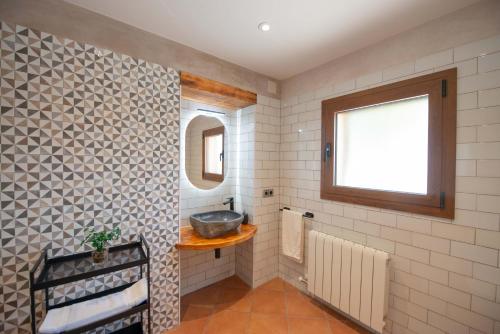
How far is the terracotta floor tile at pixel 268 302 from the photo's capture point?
201 cm

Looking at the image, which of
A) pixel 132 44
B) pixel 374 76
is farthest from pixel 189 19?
pixel 374 76

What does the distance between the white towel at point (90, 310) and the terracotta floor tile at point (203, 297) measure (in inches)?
36.2

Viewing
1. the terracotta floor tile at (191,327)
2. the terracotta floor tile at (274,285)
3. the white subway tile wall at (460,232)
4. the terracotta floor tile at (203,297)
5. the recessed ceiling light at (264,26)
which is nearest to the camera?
the white subway tile wall at (460,232)

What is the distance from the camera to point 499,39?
120 centimetres

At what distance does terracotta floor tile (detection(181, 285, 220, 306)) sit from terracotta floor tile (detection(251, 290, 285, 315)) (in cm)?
41

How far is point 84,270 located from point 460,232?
2336mm

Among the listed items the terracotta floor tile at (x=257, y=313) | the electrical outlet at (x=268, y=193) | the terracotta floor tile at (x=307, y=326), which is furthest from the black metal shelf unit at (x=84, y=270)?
the electrical outlet at (x=268, y=193)

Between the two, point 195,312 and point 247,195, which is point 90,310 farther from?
point 247,195

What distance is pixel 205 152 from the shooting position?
2377 millimetres

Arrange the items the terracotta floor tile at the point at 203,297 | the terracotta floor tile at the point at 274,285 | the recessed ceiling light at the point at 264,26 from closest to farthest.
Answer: the recessed ceiling light at the point at 264,26
the terracotta floor tile at the point at 203,297
the terracotta floor tile at the point at 274,285

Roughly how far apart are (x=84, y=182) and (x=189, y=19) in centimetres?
132

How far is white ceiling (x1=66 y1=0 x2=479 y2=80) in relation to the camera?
131cm

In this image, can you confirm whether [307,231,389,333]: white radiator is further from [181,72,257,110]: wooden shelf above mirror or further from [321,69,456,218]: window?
[181,72,257,110]: wooden shelf above mirror

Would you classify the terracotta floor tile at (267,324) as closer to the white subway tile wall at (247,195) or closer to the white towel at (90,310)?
the white subway tile wall at (247,195)
